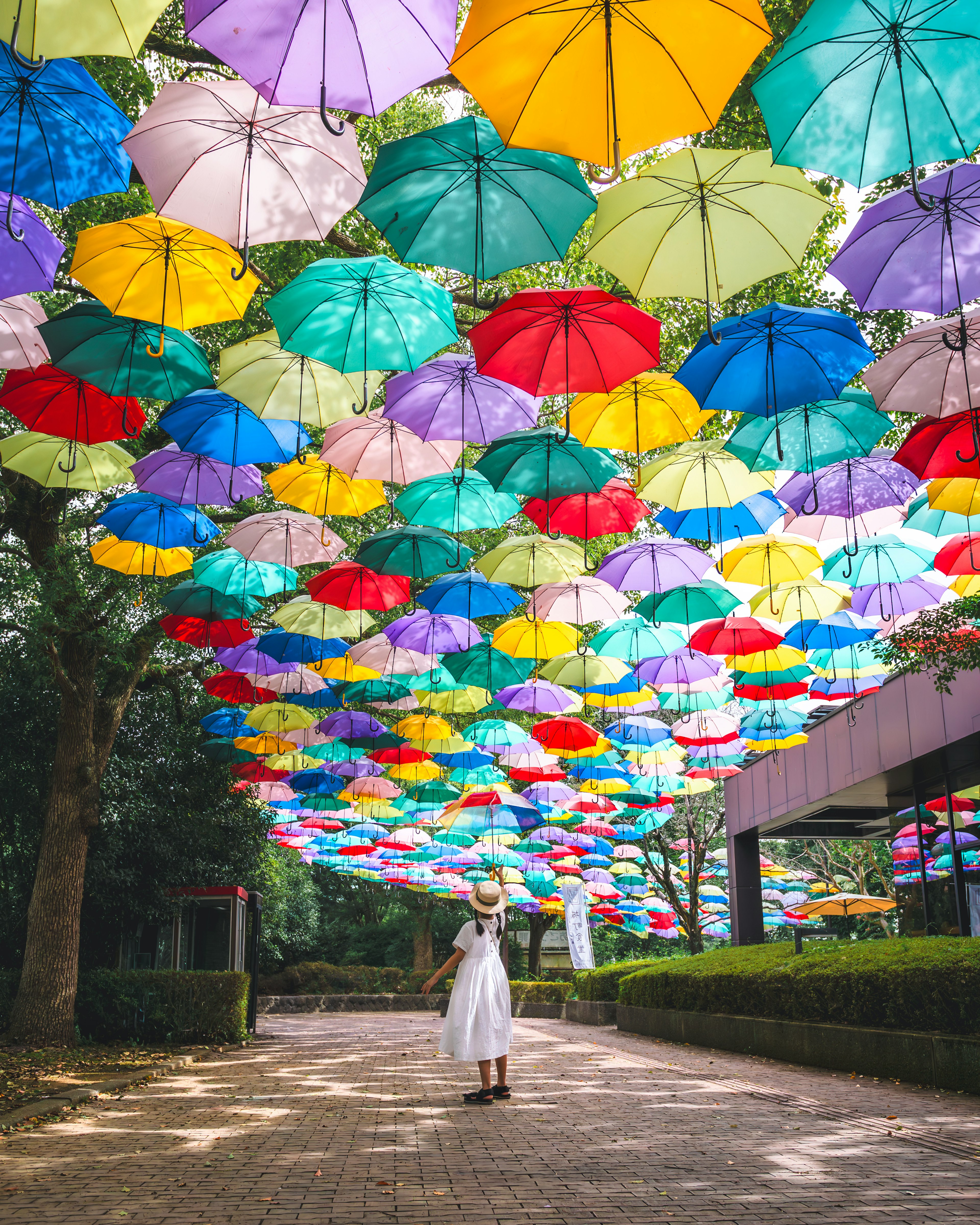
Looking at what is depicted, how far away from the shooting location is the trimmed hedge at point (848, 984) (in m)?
7.85

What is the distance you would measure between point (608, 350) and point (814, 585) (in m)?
4.94

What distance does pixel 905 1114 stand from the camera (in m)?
6.52

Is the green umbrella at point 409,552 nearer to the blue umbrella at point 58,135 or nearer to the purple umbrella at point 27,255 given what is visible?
the purple umbrella at point 27,255

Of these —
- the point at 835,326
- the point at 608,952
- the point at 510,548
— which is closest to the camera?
the point at 835,326

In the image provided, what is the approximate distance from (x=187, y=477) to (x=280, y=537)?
1.43m

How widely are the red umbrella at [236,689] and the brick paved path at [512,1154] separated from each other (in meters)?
5.86

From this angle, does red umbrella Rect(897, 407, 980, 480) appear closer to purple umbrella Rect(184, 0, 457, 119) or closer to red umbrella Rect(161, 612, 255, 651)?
purple umbrella Rect(184, 0, 457, 119)

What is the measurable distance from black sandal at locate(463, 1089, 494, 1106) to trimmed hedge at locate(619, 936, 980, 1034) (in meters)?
3.76

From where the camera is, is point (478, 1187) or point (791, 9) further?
point (791, 9)

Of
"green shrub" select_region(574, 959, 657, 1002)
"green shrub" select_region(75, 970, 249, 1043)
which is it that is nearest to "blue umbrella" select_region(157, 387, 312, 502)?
"green shrub" select_region(75, 970, 249, 1043)

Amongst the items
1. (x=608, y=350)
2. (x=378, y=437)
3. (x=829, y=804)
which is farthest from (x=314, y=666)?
(x=829, y=804)

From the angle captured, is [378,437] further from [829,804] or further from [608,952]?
[608,952]

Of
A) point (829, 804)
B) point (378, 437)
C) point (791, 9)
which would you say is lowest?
point (829, 804)

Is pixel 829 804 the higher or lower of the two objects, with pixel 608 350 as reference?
lower
